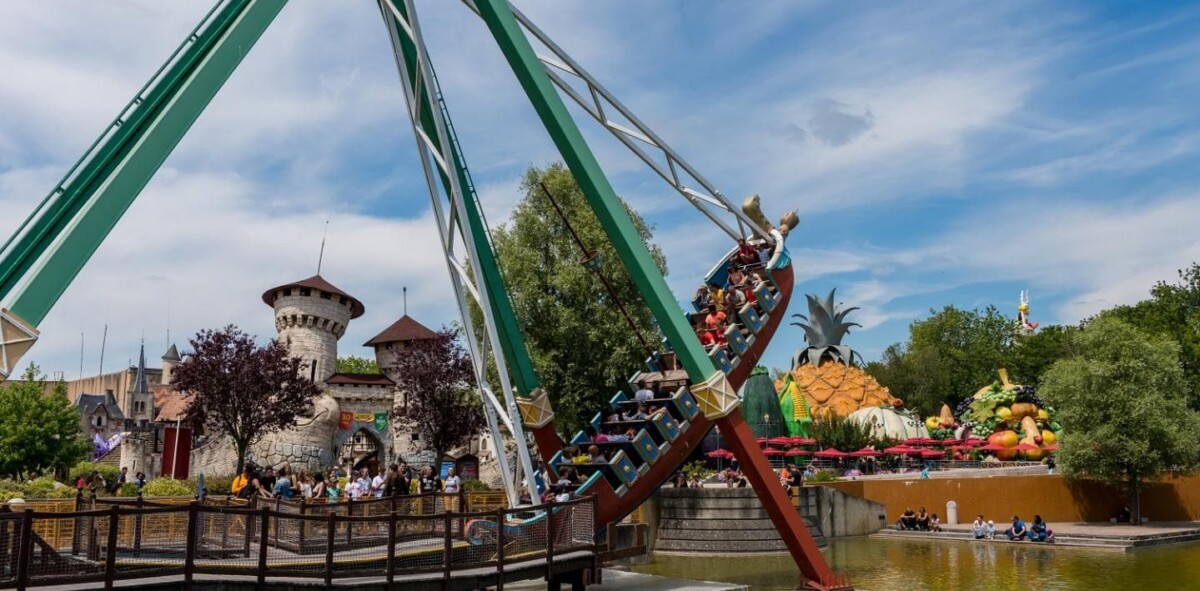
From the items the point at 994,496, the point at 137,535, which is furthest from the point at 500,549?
the point at 994,496

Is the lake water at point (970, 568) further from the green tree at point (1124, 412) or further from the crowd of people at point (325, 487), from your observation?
the crowd of people at point (325, 487)

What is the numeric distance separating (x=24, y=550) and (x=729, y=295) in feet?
47.3

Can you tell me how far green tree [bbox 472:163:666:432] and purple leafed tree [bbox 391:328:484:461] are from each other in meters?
3.37

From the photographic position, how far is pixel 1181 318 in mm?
59969

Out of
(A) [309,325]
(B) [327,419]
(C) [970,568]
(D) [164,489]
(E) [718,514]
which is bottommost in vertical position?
(C) [970,568]

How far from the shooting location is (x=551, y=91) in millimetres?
16734

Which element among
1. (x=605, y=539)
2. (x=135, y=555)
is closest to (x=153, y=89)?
(x=135, y=555)

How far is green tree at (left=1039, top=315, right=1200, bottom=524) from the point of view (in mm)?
33438

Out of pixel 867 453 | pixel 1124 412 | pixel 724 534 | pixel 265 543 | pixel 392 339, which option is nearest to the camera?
pixel 265 543

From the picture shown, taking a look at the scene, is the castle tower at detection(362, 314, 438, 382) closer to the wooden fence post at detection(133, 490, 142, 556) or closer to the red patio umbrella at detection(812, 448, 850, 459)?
the red patio umbrella at detection(812, 448, 850, 459)

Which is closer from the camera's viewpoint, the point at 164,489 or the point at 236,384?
the point at 164,489

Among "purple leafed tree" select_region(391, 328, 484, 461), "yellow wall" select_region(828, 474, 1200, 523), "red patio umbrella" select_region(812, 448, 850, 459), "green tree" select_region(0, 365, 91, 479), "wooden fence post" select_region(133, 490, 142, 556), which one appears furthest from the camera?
"green tree" select_region(0, 365, 91, 479)

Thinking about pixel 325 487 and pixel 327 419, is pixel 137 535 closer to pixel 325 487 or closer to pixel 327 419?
pixel 325 487

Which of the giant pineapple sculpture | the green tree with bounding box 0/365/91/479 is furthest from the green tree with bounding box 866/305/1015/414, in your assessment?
the green tree with bounding box 0/365/91/479
